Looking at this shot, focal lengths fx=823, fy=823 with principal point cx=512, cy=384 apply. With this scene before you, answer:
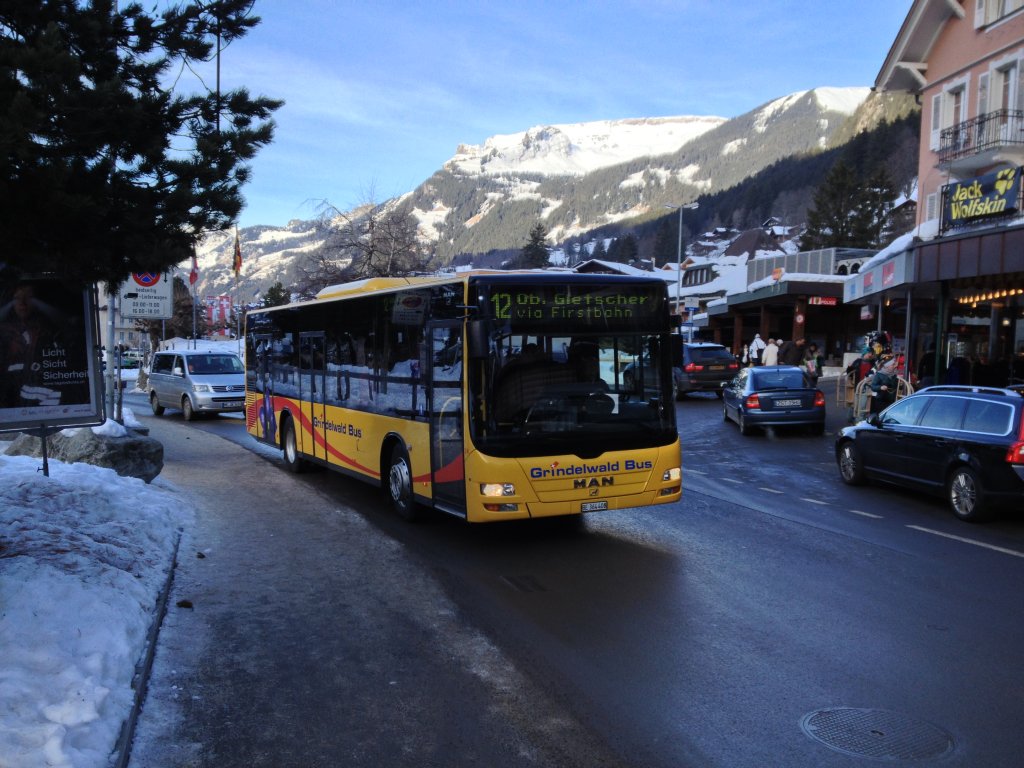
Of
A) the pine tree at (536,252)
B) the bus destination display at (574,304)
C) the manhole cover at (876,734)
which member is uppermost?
the pine tree at (536,252)

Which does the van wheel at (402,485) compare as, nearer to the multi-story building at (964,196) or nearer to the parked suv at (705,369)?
the multi-story building at (964,196)

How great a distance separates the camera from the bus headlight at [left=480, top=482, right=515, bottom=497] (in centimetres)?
758

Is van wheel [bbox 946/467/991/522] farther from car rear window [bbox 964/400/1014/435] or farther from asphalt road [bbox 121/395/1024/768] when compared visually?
car rear window [bbox 964/400/1014/435]

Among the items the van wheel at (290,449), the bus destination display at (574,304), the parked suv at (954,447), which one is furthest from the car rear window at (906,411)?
the van wheel at (290,449)

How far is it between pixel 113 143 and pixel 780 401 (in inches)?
621

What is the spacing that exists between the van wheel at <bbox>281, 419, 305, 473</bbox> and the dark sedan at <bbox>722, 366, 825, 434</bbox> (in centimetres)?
1010

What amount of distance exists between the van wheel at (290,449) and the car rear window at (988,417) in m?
9.42

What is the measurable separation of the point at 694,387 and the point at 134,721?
81.1 ft

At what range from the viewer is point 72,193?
190 inches

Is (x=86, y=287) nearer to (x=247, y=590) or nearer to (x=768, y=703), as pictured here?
(x=247, y=590)

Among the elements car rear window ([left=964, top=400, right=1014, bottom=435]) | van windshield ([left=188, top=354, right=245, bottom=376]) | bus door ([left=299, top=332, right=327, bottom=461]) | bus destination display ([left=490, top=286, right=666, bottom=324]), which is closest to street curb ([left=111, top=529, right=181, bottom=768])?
bus destination display ([left=490, top=286, right=666, bottom=324])

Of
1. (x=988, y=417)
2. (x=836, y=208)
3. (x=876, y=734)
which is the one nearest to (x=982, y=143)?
(x=988, y=417)

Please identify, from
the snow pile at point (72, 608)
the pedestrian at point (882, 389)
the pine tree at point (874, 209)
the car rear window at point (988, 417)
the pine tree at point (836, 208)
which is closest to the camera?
the snow pile at point (72, 608)

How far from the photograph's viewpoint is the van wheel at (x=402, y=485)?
9203mm
